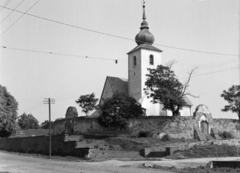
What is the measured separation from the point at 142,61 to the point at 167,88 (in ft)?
39.2

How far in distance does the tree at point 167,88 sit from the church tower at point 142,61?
7.89 m

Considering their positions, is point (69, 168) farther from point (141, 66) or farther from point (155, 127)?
point (141, 66)

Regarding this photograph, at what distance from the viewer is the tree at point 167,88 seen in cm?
4440

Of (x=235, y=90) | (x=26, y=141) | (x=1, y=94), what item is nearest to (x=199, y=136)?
(x=235, y=90)

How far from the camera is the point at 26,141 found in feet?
144

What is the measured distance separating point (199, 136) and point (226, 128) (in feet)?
22.1

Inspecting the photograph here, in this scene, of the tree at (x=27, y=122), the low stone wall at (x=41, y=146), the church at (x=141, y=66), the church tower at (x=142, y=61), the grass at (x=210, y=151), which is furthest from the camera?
the tree at (x=27, y=122)

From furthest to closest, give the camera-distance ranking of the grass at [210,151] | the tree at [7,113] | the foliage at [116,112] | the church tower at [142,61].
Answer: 1. the church tower at [142,61]
2. the foliage at [116,112]
3. the tree at [7,113]
4. the grass at [210,151]

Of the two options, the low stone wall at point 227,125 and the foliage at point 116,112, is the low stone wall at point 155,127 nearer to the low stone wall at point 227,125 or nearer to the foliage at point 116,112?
the foliage at point 116,112

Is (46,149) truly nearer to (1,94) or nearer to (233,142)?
(1,94)

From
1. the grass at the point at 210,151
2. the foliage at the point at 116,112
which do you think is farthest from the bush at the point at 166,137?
the grass at the point at 210,151

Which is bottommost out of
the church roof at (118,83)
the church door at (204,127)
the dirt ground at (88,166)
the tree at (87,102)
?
the dirt ground at (88,166)

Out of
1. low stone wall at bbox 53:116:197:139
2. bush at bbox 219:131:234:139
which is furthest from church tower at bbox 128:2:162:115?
bush at bbox 219:131:234:139

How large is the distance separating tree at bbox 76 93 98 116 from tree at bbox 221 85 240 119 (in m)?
21.4
